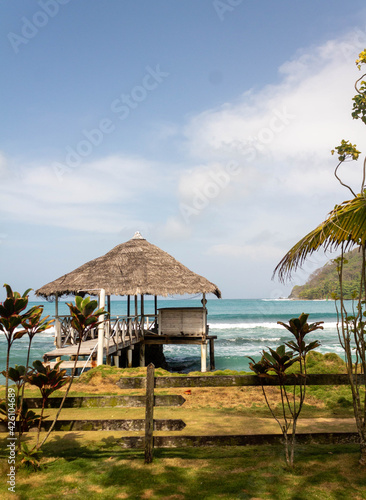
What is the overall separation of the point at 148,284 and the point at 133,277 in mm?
826

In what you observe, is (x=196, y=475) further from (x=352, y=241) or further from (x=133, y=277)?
(x=133, y=277)

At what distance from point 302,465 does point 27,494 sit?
2.97m

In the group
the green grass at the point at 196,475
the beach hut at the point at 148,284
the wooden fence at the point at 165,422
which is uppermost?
the beach hut at the point at 148,284

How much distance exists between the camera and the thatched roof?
1596 cm

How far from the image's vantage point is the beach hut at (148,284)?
16016mm

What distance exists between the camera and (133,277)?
16547mm

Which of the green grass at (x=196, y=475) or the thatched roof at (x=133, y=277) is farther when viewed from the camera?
the thatched roof at (x=133, y=277)

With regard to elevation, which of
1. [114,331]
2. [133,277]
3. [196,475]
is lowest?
[196,475]

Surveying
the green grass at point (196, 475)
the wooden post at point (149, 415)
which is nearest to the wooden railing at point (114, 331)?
the green grass at point (196, 475)

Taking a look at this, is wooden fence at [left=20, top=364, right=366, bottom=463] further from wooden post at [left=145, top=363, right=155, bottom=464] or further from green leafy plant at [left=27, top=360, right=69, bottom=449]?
green leafy plant at [left=27, top=360, right=69, bottom=449]

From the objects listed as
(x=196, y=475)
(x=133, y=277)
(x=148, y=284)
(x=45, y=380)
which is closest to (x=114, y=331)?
(x=148, y=284)

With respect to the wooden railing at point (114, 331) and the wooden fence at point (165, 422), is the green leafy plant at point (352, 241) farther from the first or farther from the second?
the wooden railing at point (114, 331)

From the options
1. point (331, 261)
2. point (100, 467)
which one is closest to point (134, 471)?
point (100, 467)

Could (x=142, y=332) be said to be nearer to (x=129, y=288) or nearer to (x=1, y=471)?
(x=129, y=288)
